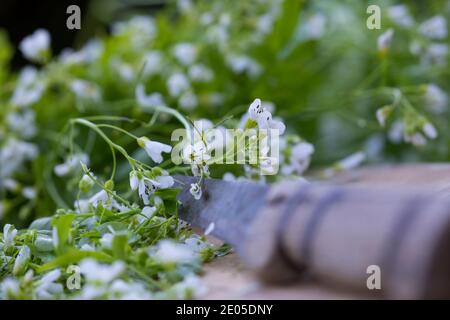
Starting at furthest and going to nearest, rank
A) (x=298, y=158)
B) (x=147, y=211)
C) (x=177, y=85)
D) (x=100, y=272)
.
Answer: (x=177, y=85) → (x=298, y=158) → (x=147, y=211) → (x=100, y=272)

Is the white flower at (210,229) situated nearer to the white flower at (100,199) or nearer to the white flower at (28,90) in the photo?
the white flower at (100,199)

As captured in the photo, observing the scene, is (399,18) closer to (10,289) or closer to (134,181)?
(134,181)

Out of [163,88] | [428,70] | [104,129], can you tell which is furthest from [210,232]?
[428,70]

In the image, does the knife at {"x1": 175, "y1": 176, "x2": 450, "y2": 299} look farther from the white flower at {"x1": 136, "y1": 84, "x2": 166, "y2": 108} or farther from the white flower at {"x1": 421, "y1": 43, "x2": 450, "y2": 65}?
the white flower at {"x1": 421, "y1": 43, "x2": 450, "y2": 65}

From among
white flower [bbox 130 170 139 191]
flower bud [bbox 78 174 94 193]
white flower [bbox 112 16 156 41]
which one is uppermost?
white flower [bbox 112 16 156 41]

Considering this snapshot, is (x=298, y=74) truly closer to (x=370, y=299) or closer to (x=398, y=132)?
(x=398, y=132)

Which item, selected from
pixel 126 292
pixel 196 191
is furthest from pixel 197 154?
pixel 126 292

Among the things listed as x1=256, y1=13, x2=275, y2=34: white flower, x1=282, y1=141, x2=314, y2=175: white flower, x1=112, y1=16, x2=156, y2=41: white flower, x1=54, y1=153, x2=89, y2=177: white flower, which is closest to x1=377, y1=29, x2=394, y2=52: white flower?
x1=282, y1=141, x2=314, y2=175: white flower
